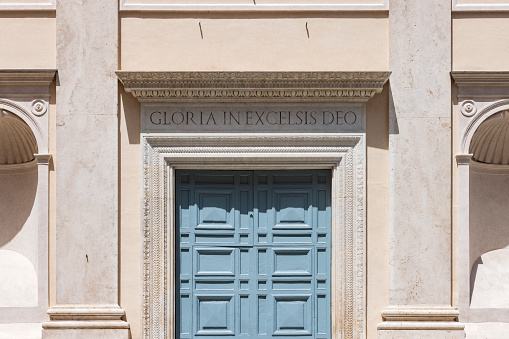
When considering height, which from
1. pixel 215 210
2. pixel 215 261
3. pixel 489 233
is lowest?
pixel 215 261

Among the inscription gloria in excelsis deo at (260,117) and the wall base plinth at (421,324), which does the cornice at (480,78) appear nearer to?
the inscription gloria in excelsis deo at (260,117)

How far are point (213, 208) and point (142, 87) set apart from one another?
1984 millimetres

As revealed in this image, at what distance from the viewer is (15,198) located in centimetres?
1100

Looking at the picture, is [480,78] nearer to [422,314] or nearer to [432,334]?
[422,314]

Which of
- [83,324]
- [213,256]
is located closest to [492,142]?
[213,256]

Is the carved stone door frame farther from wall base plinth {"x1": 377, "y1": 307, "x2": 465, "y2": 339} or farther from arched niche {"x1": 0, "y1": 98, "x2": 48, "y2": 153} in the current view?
arched niche {"x1": 0, "y1": 98, "x2": 48, "y2": 153}

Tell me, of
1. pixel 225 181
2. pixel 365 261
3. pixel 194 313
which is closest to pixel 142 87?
pixel 225 181

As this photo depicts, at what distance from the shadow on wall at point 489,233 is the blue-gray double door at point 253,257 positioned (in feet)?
7.28

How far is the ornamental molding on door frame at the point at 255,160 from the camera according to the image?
10172mm

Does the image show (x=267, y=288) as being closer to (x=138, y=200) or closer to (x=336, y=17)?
(x=138, y=200)

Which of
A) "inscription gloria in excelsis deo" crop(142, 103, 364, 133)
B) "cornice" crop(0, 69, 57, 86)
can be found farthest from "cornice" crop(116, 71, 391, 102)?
"cornice" crop(0, 69, 57, 86)

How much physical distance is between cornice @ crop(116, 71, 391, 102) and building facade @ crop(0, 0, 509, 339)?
2 cm

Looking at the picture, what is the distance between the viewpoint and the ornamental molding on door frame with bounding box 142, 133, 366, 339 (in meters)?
10.2

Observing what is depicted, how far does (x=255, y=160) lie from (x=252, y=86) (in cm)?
104
